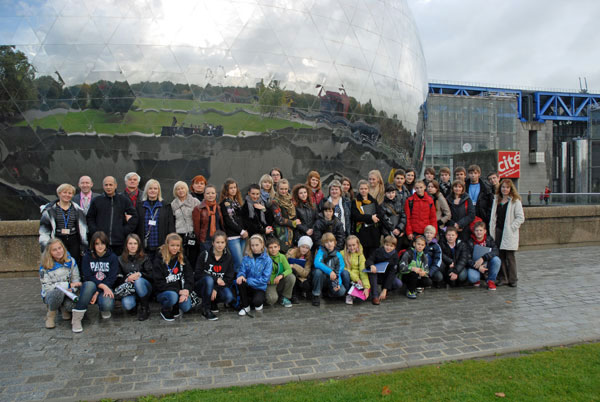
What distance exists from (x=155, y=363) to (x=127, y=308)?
163 centimetres

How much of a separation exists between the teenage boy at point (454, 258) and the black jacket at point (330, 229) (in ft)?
6.29

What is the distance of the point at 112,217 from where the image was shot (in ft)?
19.5

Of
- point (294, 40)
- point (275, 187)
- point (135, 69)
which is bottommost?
point (275, 187)

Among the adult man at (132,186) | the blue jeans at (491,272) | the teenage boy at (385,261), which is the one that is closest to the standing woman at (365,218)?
the teenage boy at (385,261)

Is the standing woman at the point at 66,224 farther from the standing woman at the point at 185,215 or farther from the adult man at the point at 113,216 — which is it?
the standing woman at the point at 185,215

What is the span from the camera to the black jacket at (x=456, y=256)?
23.5 feet

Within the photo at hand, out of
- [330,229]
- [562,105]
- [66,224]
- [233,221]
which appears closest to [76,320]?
[66,224]

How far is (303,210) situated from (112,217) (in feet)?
9.37

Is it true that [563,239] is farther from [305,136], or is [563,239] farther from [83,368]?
[83,368]

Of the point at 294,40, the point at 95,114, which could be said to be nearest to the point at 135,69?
the point at 95,114

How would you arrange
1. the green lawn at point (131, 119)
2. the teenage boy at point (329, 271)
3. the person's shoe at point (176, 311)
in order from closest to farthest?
the person's shoe at point (176, 311), the teenage boy at point (329, 271), the green lawn at point (131, 119)

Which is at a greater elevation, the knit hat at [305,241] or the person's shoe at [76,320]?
the knit hat at [305,241]

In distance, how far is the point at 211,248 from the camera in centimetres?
593

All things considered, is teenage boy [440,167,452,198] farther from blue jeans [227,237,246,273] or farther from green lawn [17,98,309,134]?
green lawn [17,98,309,134]
